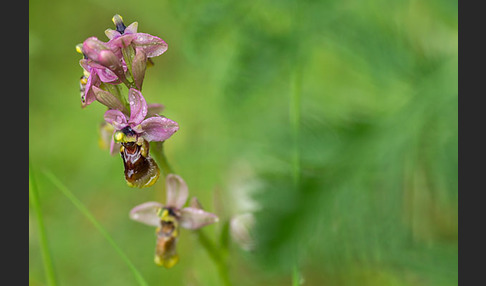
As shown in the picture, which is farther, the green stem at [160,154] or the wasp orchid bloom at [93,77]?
the green stem at [160,154]

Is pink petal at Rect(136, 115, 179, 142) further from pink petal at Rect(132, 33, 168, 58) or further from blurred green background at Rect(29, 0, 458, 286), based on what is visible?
blurred green background at Rect(29, 0, 458, 286)

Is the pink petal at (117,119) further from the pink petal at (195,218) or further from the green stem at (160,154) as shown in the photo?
the pink petal at (195,218)

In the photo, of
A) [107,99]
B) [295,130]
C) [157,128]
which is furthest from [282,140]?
[107,99]

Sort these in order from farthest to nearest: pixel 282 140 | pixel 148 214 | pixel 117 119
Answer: pixel 282 140, pixel 148 214, pixel 117 119

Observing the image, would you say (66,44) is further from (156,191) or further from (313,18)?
(313,18)

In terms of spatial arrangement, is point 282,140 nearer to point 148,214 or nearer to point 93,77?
point 148,214

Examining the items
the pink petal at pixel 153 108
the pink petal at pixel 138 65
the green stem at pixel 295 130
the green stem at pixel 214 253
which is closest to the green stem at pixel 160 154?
the green stem at pixel 214 253

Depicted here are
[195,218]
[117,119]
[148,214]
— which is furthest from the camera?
[148,214]
